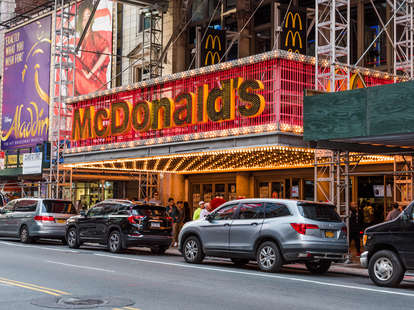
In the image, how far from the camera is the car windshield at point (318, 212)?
49.1 ft

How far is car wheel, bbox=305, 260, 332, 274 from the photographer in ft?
51.5

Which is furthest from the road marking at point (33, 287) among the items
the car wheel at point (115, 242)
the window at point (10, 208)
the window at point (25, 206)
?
the window at point (10, 208)

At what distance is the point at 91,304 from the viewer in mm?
9742

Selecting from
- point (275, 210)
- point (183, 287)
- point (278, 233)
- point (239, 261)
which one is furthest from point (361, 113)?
point (183, 287)

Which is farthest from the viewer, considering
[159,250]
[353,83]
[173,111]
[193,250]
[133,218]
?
[173,111]

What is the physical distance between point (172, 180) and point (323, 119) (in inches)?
669

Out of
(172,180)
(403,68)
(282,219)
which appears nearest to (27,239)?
(172,180)

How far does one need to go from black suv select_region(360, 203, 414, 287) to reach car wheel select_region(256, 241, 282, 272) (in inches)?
88.5

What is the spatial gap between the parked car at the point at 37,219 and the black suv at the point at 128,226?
2924 mm

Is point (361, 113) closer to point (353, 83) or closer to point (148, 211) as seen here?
point (353, 83)

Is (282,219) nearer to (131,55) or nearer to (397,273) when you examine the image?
(397,273)

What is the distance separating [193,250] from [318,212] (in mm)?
3826

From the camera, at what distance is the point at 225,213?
16688 mm

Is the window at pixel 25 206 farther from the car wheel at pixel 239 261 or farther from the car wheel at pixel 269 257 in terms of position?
the car wheel at pixel 269 257
